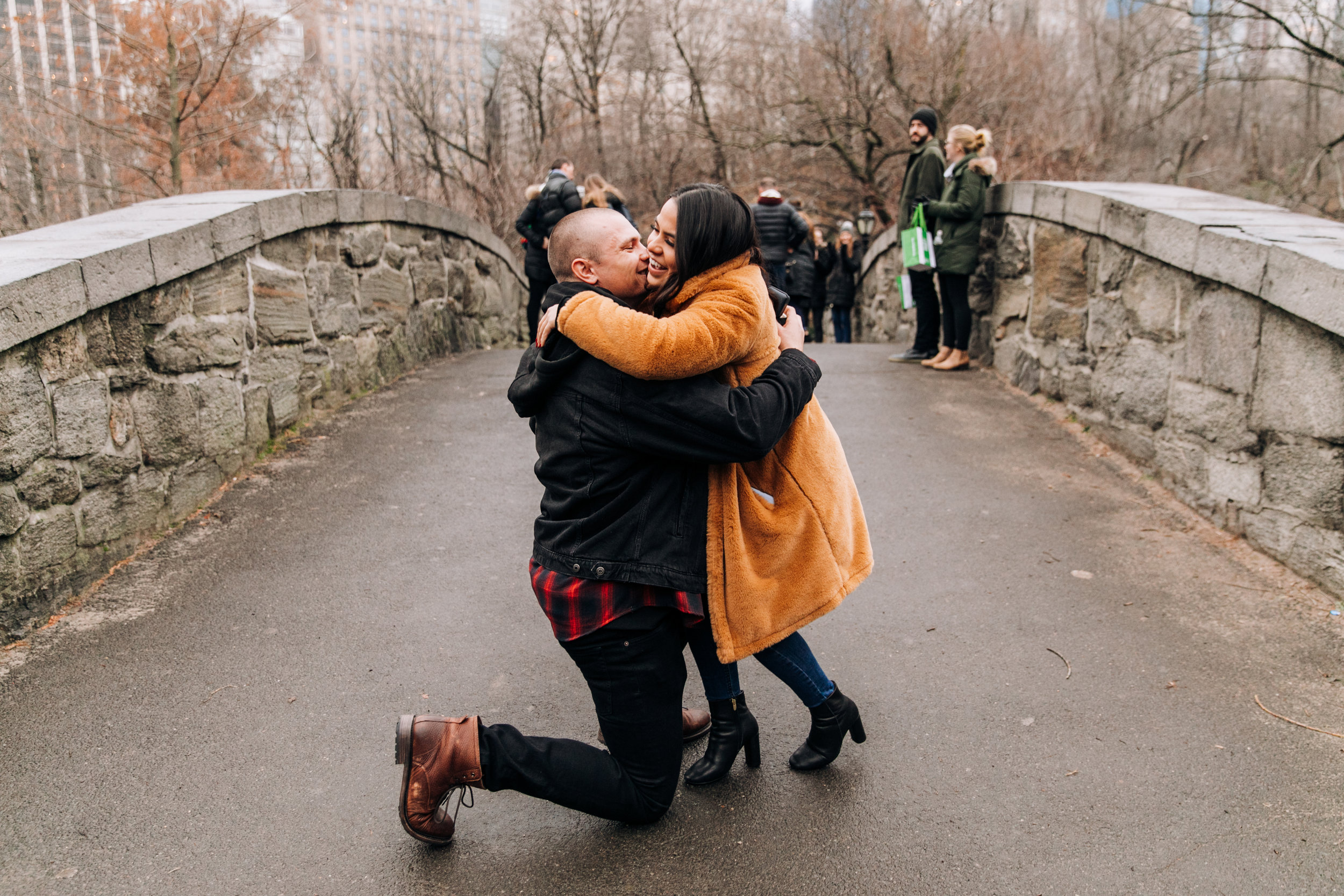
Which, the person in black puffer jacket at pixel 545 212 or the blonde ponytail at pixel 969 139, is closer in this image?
the blonde ponytail at pixel 969 139

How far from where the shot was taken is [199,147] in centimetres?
1401

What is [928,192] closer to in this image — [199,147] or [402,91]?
[199,147]

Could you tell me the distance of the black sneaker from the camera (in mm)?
8273

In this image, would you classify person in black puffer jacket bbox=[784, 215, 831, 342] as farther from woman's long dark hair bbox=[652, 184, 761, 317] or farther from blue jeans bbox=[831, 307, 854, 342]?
woman's long dark hair bbox=[652, 184, 761, 317]

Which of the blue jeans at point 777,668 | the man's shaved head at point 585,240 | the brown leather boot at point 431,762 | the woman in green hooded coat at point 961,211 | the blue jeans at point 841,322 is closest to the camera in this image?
the man's shaved head at point 585,240

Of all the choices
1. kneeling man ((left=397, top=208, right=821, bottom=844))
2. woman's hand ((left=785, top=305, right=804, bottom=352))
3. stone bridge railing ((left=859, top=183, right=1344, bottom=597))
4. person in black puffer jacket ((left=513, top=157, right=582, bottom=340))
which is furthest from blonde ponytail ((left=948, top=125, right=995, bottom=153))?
kneeling man ((left=397, top=208, right=821, bottom=844))

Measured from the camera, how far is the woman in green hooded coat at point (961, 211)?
724 centimetres

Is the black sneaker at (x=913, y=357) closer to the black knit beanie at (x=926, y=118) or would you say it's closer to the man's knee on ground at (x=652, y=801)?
the black knit beanie at (x=926, y=118)

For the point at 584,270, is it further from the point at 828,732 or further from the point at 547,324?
the point at 828,732

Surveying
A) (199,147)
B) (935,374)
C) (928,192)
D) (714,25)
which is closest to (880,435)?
(935,374)

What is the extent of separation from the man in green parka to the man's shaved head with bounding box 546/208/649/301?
5897 mm

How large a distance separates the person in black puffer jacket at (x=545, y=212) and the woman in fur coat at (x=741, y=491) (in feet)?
20.0

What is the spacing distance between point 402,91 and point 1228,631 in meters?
18.1

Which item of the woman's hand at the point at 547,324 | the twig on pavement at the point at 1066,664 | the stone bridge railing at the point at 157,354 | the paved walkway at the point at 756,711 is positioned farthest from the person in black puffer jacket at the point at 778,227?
the woman's hand at the point at 547,324
